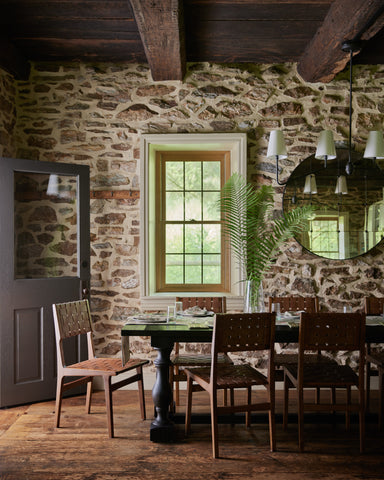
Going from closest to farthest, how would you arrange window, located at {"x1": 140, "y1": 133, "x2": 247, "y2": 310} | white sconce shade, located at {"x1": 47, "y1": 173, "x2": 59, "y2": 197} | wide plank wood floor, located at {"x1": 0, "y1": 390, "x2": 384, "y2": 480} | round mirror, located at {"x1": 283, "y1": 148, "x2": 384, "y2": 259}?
wide plank wood floor, located at {"x1": 0, "y1": 390, "x2": 384, "y2": 480} → white sconce shade, located at {"x1": 47, "y1": 173, "x2": 59, "y2": 197} → round mirror, located at {"x1": 283, "y1": 148, "x2": 384, "y2": 259} → window, located at {"x1": 140, "y1": 133, "x2": 247, "y2": 310}

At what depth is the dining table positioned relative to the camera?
340 cm

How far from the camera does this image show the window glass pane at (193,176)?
17.4 ft

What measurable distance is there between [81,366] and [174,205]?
2200 millimetres

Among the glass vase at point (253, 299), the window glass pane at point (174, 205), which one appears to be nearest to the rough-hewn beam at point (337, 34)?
the window glass pane at point (174, 205)

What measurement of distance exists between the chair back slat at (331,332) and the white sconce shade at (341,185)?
81.3 inches

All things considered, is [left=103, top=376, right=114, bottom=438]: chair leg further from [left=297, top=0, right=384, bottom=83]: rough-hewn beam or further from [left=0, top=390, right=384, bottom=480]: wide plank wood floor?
[left=297, top=0, right=384, bottom=83]: rough-hewn beam

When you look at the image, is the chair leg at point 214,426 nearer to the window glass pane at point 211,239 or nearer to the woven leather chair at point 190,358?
the woven leather chair at point 190,358

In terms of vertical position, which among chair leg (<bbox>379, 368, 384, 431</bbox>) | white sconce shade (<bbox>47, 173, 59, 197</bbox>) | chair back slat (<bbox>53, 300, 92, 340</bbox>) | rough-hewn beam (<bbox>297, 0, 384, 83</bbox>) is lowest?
chair leg (<bbox>379, 368, 384, 431</bbox>)

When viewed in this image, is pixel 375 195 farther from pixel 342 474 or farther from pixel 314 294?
pixel 342 474

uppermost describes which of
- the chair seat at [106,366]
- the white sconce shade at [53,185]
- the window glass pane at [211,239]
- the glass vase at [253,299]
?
the white sconce shade at [53,185]

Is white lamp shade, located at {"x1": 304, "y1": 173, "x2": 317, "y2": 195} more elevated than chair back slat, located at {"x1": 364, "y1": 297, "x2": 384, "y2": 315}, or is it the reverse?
white lamp shade, located at {"x1": 304, "y1": 173, "x2": 317, "y2": 195}

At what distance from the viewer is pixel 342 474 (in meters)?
2.96

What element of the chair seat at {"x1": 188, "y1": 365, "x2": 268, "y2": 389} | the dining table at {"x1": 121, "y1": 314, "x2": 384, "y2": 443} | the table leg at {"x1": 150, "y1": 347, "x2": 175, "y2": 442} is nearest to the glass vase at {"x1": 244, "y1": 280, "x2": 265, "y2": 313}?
the dining table at {"x1": 121, "y1": 314, "x2": 384, "y2": 443}

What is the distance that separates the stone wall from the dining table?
1441mm
